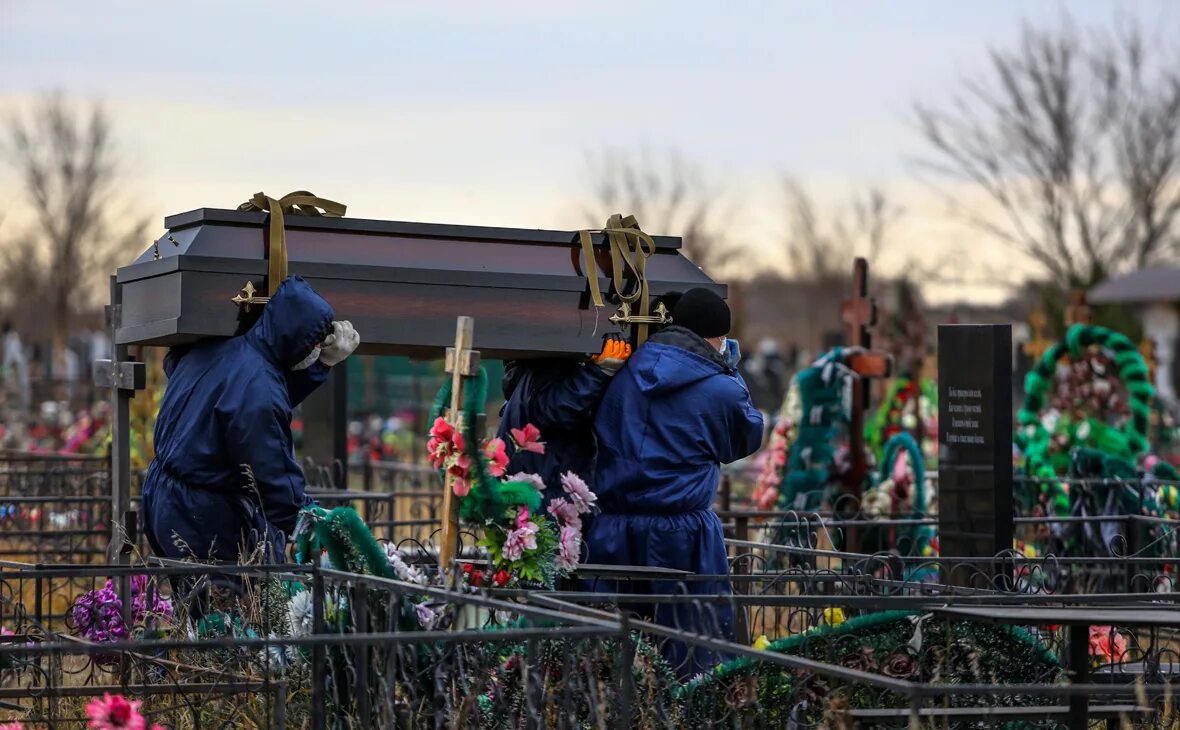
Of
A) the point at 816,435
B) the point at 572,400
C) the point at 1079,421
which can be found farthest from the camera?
the point at 1079,421

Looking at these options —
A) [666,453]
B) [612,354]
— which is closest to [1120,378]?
[612,354]

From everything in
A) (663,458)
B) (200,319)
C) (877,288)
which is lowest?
(663,458)

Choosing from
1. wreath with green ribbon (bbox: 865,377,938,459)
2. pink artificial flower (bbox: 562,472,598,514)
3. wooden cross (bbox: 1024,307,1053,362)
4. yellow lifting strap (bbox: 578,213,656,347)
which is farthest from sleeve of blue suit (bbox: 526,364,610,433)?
wooden cross (bbox: 1024,307,1053,362)

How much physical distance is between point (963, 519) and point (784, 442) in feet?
10.4

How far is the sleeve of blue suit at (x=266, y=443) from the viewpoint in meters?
6.36

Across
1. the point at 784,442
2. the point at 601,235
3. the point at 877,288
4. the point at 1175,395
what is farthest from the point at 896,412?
the point at 877,288

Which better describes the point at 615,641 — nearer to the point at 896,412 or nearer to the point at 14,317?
→ the point at 896,412

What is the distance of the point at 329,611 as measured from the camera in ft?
17.8

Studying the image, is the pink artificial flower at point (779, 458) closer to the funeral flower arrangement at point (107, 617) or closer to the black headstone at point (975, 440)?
the black headstone at point (975, 440)

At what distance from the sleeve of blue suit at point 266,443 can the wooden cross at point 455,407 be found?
1.03 meters

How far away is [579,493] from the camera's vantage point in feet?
20.9

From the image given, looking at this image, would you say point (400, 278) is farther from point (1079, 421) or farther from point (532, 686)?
point (1079, 421)

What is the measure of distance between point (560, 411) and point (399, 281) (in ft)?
2.69

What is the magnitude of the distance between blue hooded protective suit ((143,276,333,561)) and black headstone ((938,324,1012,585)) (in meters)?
3.88
